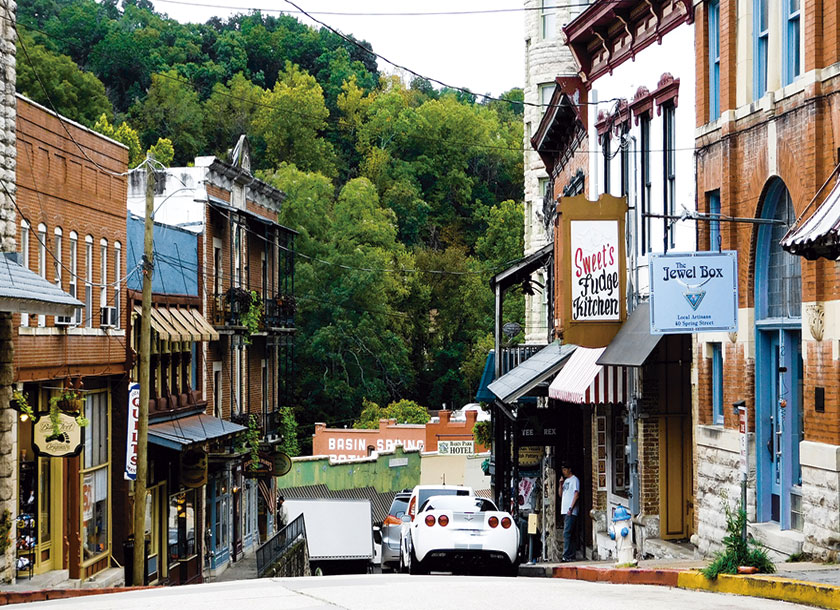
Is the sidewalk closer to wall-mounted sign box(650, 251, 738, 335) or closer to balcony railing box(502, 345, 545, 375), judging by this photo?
wall-mounted sign box(650, 251, 738, 335)

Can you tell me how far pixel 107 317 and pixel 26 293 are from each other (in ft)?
29.5

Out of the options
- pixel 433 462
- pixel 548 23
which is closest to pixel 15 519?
pixel 548 23

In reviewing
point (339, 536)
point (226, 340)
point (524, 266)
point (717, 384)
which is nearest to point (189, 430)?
point (339, 536)

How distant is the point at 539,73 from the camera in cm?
4016

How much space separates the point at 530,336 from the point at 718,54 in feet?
71.7

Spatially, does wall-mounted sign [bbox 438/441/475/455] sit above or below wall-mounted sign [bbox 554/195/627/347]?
below

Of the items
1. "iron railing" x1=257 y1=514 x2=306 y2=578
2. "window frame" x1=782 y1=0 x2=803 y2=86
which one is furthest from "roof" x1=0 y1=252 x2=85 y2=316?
"window frame" x1=782 y1=0 x2=803 y2=86

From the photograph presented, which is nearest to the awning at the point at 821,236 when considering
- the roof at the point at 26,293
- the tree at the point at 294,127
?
the roof at the point at 26,293

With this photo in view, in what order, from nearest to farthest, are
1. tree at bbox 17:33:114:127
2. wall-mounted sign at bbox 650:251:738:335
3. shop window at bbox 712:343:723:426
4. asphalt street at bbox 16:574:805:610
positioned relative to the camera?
asphalt street at bbox 16:574:805:610
wall-mounted sign at bbox 650:251:738:335
shop window at bbox 712:343:723:426
tree at bbox 17:33:114:127

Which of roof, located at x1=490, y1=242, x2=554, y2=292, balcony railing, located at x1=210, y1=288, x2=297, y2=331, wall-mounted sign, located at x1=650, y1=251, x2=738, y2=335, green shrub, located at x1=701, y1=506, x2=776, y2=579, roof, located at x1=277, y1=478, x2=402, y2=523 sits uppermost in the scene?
roof, located at x1=490, y1=242, x2=554, y2=292

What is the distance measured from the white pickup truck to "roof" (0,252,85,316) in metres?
16.6

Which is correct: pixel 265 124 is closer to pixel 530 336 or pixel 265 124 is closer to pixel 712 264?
pixel 530 336

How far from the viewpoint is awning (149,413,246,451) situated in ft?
98.6

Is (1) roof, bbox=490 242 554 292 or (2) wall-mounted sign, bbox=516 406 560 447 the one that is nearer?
(2) wall-mounted sign, bbox=516 406 560 447
